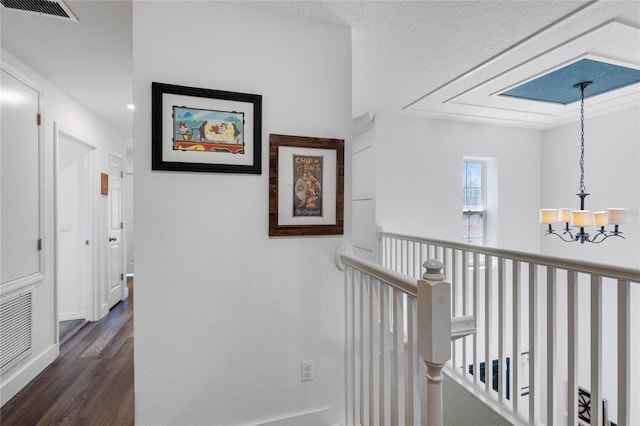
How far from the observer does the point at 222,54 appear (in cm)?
173

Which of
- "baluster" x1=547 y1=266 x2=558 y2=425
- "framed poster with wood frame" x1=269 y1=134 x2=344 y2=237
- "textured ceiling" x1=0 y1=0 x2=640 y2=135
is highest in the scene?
"textured ceiling" x1=0 y1=0 x2=640 y2=135

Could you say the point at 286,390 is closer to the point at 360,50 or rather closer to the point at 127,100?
the point at 360,50

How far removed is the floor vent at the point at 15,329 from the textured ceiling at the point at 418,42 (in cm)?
176

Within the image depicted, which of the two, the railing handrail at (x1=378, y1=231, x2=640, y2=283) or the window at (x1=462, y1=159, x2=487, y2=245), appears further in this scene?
the window at (x1=462, y1=159, x2=487, y2=245)

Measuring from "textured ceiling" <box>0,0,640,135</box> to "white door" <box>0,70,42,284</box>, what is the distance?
0.31 m

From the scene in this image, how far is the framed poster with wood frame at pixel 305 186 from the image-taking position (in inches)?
71.5

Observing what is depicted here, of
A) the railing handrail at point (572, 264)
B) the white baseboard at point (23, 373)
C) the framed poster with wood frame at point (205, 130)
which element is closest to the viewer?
the railing handrail at point (572, 264)

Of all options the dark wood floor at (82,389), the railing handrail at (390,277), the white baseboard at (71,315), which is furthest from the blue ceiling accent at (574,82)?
the white baseboard at (71,315)

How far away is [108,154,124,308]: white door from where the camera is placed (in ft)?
13.5

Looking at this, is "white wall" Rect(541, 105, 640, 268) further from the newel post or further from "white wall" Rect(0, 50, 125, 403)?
"white wall" Rect(0, 50, 125, 403)

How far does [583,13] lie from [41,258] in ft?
13.5

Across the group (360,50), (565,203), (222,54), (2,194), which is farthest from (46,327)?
(565,203)

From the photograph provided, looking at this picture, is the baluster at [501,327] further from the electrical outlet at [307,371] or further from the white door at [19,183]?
the white door at [19,183]

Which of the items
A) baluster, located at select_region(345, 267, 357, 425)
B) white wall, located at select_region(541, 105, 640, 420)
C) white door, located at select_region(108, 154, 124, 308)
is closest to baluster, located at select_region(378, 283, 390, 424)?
baluster, located at select_region(345, 267, 357, 425)
